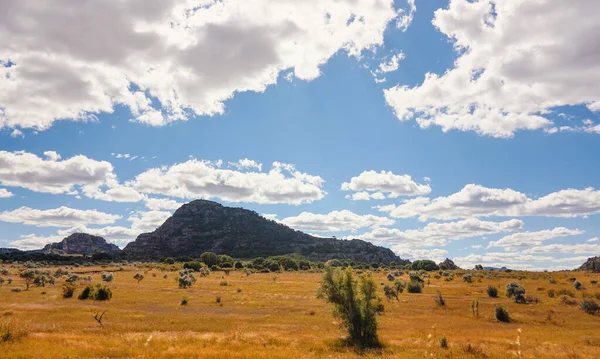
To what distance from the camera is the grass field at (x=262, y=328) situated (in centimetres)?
3033

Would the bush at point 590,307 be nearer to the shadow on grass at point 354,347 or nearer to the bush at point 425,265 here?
the shadow on grass at point 354,347

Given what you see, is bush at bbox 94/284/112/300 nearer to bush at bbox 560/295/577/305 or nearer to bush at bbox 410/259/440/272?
bush at bbox 560/295/577/305

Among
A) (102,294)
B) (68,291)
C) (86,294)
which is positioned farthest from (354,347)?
(68,291)

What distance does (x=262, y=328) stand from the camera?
41719mm

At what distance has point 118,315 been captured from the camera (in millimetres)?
46594

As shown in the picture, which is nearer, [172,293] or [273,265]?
[172,293]

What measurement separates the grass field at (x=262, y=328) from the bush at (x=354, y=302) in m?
1.93

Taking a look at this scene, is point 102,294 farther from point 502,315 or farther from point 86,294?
point 502,315

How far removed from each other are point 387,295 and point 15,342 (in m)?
56.0

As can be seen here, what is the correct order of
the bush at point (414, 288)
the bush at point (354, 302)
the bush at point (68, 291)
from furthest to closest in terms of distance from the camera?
the bush at point (414, 288) < the bush at point (68, 291) < the bush at point (354, 302)

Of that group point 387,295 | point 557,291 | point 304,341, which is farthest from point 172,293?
point 557,291

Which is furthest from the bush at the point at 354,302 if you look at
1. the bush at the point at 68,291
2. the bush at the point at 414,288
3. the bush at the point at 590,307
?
the bush at the point at 414,288

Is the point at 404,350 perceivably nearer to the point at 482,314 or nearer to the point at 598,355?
the point at 598,355

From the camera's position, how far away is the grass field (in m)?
30.3
